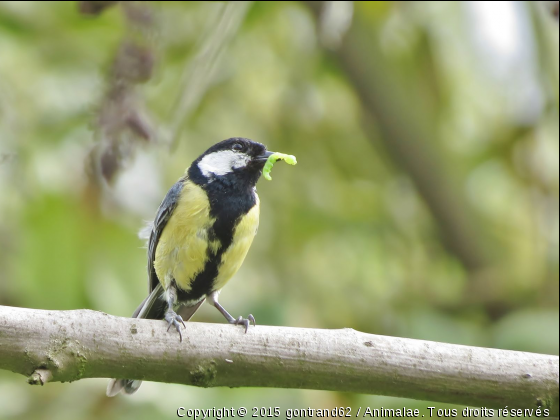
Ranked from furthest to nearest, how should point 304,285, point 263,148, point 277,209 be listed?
point 277,209 → point 304,285 → point 263,148

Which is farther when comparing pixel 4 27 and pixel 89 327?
pixel 4 27

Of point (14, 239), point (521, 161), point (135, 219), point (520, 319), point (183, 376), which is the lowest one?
point (183, 376)

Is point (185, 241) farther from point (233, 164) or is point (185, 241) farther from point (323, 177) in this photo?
point (323, 177)

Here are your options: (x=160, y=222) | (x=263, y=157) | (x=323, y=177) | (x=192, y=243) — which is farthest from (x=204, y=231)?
(x=323, y=177)

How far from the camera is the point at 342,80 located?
12.6 ft

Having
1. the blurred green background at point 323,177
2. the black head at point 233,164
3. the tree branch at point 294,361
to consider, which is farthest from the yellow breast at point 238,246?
the tree branch at point 294,361

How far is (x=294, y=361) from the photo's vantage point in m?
1.85

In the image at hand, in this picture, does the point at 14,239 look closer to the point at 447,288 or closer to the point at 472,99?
the point at 447,288

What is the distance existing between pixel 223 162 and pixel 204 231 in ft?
1.21

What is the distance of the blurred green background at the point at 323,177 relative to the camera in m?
2.89

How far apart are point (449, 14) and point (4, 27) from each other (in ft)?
6.93

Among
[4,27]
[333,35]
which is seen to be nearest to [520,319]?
[333,35]

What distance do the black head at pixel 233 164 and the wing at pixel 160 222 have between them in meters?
0.09

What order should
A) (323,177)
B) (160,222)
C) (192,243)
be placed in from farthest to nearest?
(323,177)
(160,222)
(192,243)
